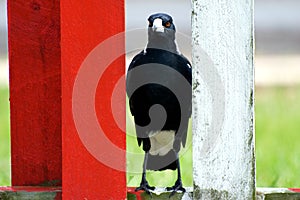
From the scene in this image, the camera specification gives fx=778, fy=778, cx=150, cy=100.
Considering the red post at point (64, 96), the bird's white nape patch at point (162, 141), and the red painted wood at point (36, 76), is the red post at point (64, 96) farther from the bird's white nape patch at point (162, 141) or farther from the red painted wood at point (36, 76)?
the bird's white nape patch at point (162, 141)

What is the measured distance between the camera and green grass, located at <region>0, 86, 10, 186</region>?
3.92 metres

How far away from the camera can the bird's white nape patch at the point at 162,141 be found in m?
2.87

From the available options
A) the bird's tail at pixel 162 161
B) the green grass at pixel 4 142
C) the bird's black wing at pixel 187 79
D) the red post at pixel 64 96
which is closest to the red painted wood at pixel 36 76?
Answer: the red post at pixel 64 96

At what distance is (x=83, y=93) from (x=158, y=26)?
589 millimetres

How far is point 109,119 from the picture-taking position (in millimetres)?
2385

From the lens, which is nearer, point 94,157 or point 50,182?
point 94,157

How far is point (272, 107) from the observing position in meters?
6.24

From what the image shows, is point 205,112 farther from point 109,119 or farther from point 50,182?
point 50,182

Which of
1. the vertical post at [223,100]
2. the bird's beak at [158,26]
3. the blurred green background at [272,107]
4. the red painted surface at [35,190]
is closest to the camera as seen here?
the vertical post at [223,100]

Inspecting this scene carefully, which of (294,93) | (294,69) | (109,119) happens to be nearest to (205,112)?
(109,119)

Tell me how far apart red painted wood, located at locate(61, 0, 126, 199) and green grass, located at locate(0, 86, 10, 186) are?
1.39 m

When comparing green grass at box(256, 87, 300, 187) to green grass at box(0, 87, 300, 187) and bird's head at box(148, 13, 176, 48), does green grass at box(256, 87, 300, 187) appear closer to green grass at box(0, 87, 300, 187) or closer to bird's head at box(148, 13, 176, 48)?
green grass at box(0, 87, 300, 187)

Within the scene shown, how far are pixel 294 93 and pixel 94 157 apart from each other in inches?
184

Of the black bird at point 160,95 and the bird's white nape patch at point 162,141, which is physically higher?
the black bird at point 160,95
